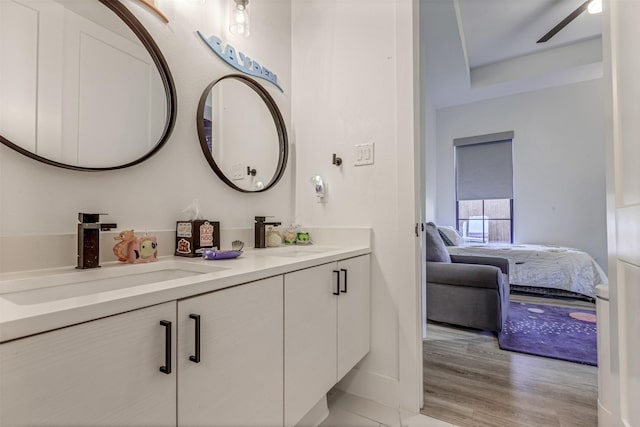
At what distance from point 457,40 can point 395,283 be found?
10.2 feet

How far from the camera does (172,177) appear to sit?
49.2 inches

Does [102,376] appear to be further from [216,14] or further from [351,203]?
[216,14]

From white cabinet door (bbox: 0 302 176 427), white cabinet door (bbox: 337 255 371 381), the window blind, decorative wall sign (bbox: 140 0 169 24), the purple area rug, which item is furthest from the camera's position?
the window blind

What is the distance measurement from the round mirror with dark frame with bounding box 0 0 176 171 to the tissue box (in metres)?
0.30

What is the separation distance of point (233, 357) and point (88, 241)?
575mm

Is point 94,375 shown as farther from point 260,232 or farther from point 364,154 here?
point 364,154

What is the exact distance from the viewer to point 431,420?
1.43m

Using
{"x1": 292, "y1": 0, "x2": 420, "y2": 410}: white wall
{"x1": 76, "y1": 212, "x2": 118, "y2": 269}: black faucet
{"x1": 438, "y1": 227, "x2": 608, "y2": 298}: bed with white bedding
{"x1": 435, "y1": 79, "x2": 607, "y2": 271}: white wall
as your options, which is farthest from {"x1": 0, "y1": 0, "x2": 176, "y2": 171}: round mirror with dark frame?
{"x1": 435, "y1": 79, "x2": 607, "y2": 271}: white wall

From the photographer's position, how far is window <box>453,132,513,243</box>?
16.6 ft

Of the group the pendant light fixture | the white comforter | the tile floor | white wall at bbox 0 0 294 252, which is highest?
the pendant light fixture

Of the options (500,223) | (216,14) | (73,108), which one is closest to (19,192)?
(73,108)

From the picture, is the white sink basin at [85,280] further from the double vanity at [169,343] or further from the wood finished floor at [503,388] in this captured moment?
the wood finished floor at [503,388]

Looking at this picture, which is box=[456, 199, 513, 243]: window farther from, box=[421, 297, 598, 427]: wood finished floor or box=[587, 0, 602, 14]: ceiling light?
box=[421, 297, 598, 427]: wood finished floor

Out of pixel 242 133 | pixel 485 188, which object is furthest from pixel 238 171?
pixel 485 188
